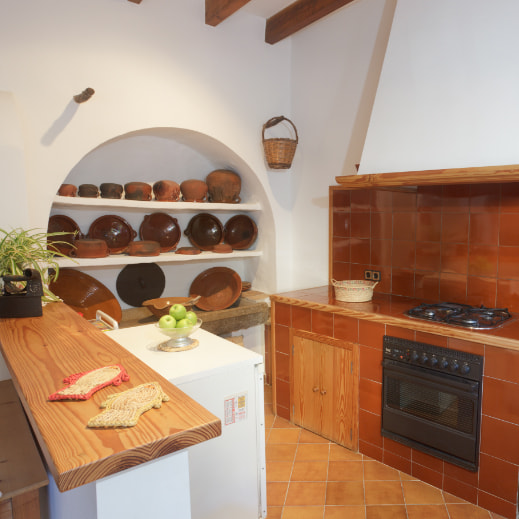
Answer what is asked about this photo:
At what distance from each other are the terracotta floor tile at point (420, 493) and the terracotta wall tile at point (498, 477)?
222 millimetres

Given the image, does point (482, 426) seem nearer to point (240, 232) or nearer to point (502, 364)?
point (502, 364)

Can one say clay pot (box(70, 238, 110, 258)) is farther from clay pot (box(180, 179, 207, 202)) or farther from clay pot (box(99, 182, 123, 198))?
clay pot (box(180, 179, 207, 202))

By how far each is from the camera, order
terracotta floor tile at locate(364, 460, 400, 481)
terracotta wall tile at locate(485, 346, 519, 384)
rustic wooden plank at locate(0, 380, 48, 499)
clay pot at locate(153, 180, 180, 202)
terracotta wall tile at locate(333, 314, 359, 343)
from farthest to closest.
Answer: clay pot at locate(153, 180, 180, 202) → terracotta wall tile at locate(333, 314, 359, 343) → terracotta floor tile at locate(364, 460, 400, 481) → terracotta wall tile at locate(485, 346, 519, 384) → rustic wooden plank at locate(0, 380, 48, 499)

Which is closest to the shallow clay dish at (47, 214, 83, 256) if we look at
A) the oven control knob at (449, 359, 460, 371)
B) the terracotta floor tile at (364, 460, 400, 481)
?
the terracotta floor tile at (364, 460, 400, 481)

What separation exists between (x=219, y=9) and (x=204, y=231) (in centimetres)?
160

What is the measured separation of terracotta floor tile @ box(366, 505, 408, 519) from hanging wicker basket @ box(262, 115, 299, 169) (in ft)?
7.39

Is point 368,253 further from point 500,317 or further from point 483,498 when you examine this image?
point 483,498

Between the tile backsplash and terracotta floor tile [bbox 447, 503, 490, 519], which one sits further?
the tile backsplash

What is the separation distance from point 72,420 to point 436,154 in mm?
2022

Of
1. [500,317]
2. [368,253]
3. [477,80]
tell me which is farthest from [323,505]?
[477,80]

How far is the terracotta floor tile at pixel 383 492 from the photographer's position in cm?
206

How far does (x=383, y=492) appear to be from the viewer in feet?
7.00

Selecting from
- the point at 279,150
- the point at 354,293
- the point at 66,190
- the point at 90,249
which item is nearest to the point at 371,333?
the point at 354,293

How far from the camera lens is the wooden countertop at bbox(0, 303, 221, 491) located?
74 cm
